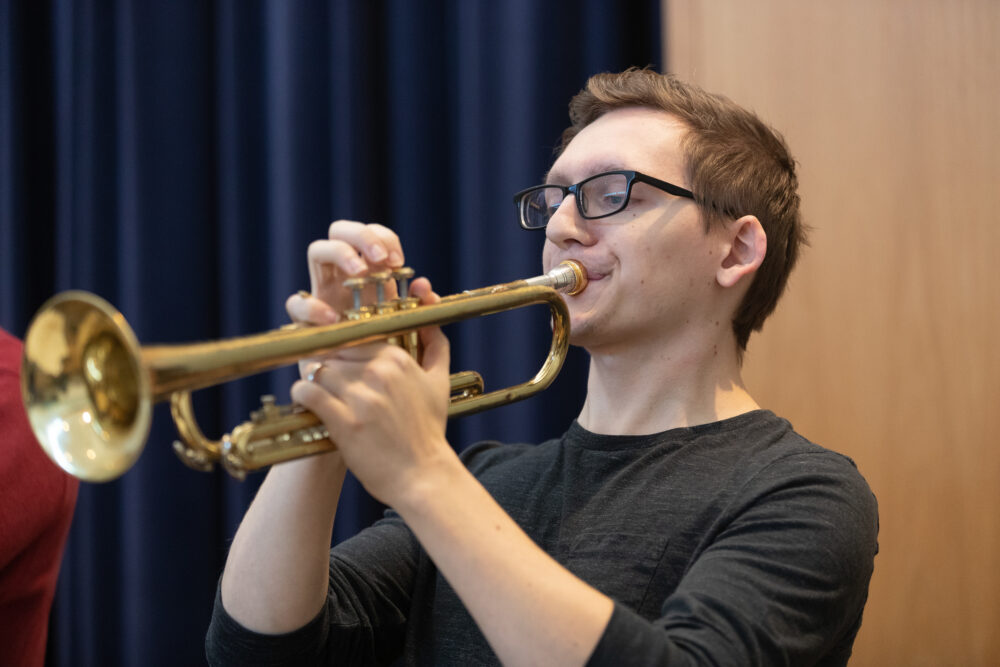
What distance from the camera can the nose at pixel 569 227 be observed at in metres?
1.26

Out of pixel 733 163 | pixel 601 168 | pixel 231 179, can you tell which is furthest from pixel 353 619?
pixel 231 179

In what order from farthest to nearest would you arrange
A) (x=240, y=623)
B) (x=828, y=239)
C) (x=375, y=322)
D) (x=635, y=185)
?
(x=828, y=239), (x=635, y=185), (x=240, y=623), (x=375, y=322)

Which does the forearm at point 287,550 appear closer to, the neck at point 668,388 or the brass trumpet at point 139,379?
the brass trumpet at point 139,379

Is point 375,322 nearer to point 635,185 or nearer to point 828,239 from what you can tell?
point 635,185

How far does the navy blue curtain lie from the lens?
1822mm

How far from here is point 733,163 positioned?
1325mm

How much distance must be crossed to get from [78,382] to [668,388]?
0.77m

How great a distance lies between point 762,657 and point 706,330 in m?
0.53

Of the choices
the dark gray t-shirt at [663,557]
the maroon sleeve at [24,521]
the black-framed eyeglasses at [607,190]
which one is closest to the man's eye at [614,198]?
the black-framed eyeglasses at [607,190]

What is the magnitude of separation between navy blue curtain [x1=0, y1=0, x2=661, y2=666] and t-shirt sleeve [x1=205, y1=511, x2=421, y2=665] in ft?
1.91

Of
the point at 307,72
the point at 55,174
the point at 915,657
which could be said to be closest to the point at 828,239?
the point at 915,657

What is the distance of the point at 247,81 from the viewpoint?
189cm

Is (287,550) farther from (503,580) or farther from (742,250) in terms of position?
(742,250)

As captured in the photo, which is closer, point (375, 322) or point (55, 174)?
point (375, 322)
